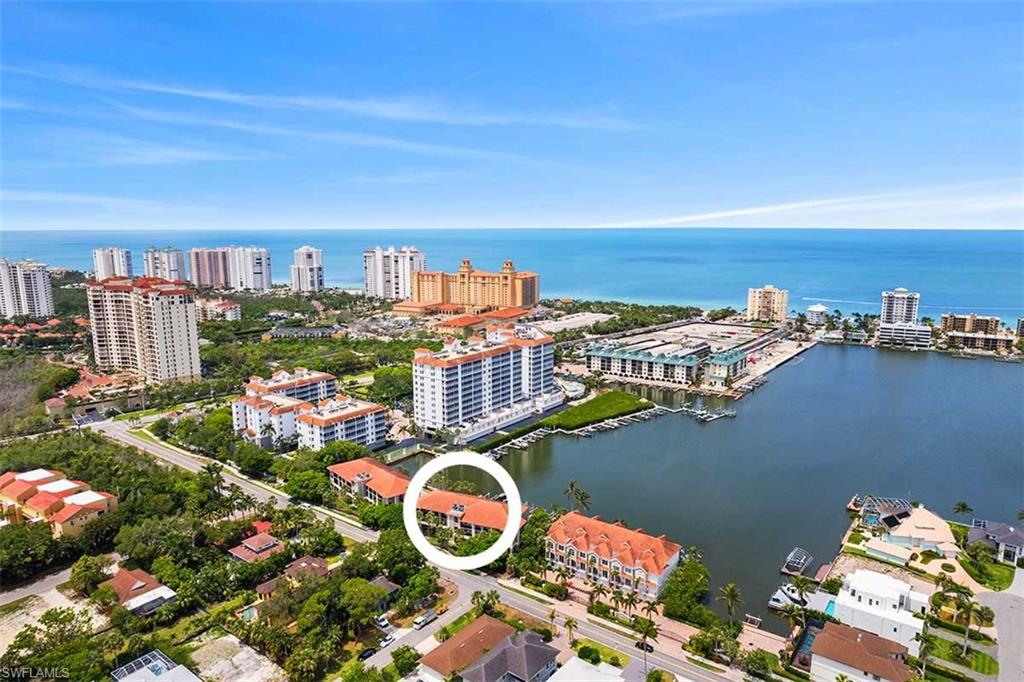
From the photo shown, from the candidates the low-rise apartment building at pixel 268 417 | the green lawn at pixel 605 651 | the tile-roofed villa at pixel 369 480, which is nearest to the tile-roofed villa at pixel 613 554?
the green lawn at pixel 605 651

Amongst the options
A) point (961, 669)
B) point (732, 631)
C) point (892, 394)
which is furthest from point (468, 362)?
point (892, 394)

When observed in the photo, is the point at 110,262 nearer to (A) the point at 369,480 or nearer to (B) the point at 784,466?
(A) the point at 369,480

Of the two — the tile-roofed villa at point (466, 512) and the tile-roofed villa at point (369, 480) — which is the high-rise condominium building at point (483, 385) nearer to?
the tile-roofed villa at point (369, 480)

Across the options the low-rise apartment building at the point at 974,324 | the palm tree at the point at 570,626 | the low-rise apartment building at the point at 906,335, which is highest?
the low-rise apartment building at the point at 974,324

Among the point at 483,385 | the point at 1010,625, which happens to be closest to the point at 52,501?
the point at 483,385

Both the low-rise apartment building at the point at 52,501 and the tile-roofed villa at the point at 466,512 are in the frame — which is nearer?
the low-rise apartment building at the point at 52,501

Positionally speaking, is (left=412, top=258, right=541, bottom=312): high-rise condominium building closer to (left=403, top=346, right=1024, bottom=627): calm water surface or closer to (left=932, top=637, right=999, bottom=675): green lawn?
(left=403, top=346, right=1024, bottom=627): calm water surface
